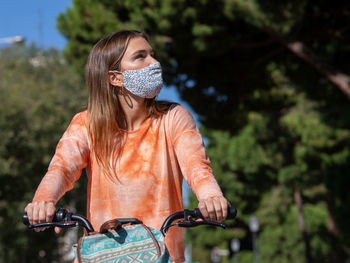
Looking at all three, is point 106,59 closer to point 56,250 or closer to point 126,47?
point 126,47

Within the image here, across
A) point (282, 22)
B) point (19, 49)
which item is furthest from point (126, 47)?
point (19, 49)

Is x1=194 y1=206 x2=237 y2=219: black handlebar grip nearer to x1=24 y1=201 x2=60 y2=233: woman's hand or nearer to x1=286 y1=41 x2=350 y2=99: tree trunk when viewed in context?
x1=24 y1=201 x2=60 y2=233: woman's hand

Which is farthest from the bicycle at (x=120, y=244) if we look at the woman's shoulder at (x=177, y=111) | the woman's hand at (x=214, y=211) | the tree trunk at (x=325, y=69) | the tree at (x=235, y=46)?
the tree trunk at (x=325, y=69)

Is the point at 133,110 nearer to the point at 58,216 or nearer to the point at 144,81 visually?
the point at 144,81

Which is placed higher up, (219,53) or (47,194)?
(219,53)

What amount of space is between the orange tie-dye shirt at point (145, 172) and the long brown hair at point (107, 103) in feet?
0.18

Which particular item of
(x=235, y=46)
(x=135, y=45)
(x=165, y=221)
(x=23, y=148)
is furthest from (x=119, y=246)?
(x=23, y=148)

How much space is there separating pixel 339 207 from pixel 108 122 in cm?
2251

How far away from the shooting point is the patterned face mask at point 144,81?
112 inches

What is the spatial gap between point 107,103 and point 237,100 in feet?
43.0

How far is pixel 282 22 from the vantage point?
40.3 ft

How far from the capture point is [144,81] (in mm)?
2846

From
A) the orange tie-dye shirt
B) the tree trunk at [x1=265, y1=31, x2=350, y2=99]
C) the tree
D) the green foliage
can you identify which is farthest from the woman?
the green foliage

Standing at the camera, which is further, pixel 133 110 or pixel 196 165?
pixel 133 110
